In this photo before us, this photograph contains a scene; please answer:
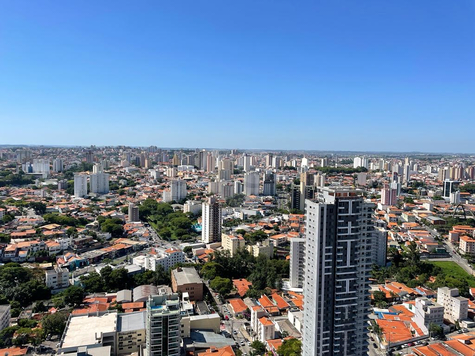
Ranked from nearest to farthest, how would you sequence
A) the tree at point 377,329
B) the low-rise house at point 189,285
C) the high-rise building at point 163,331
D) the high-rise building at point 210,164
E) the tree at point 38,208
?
the high-rise building at point 163,331
the tree at point 377,329
the low-rise house at point 189,285
the tree at point 38,208
the high-rise building at point 210,164

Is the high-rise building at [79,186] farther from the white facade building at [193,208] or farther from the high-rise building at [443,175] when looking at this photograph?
the high-rise building at [443,175]

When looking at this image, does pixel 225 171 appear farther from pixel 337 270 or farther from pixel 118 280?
pixel 337 270

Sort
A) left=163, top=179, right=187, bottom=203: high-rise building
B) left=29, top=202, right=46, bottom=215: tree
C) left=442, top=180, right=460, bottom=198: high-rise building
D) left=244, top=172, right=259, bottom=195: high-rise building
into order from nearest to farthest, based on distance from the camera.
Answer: left=29, top=202, right=46, bottom=215: tree → left=163, top=179, right=187, bottom=203: high-rise building → left=442, top=180, right=460, bottom=198: high-rise building → left=244, top=172, right=259, bottom=195: high-rise building

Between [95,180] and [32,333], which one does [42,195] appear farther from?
[32,333]

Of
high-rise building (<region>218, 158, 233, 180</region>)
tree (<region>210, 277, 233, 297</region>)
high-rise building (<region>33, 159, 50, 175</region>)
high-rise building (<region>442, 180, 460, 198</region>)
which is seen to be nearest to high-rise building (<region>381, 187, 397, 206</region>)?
high-rise building (<region>442, 180, 460, 198</region>)

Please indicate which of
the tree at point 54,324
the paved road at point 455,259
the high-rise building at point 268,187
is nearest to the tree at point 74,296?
the tree at point 54,324

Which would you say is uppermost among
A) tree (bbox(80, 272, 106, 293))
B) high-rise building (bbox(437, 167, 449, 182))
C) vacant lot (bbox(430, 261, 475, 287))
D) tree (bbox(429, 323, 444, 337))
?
high-rise building (bbox(437, 167, 449, 182))

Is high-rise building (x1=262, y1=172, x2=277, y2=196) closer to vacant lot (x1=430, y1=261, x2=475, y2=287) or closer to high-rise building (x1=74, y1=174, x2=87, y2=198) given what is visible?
high-rise building (x1=74, y1=174, x2=87, y2=198)
